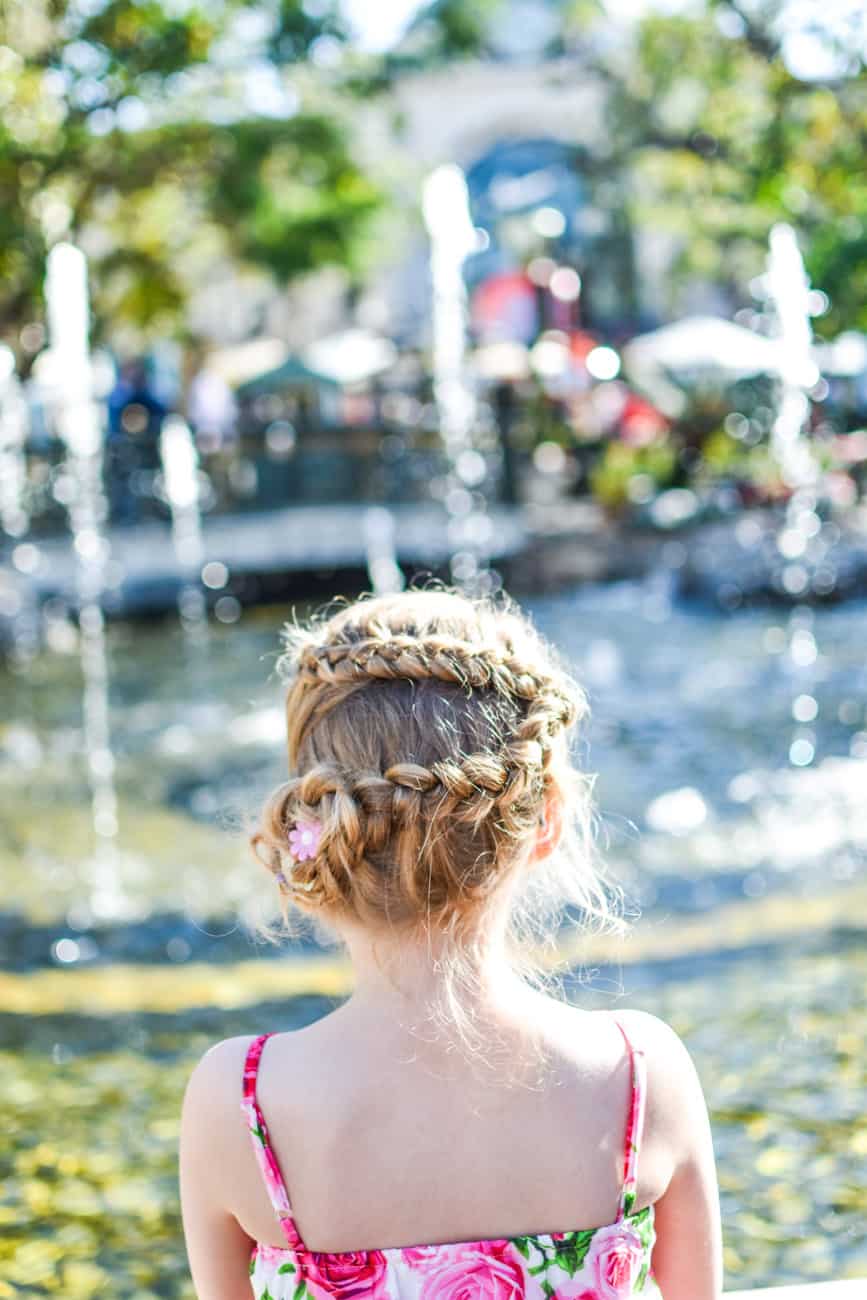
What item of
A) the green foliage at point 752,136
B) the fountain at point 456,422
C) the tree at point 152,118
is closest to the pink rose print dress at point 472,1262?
the fountain at point 456,422

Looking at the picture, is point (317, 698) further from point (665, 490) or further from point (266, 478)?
point (266, 478)

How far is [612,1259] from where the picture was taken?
1.64 meters

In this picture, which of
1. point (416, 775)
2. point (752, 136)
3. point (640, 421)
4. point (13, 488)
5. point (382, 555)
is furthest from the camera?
point (640, 421)

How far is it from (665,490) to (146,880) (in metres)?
12.8

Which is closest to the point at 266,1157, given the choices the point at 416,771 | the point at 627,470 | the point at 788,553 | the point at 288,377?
the point at 416,771

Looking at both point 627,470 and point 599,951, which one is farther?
point 627,470

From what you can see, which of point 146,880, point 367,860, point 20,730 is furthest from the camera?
point 20,730

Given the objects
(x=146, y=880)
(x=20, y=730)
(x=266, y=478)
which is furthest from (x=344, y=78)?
(x=146, y=880)

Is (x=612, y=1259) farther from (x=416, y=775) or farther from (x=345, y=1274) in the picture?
(x=416, y=775)

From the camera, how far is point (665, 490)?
18.1 metres

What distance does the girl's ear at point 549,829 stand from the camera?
1.70 m

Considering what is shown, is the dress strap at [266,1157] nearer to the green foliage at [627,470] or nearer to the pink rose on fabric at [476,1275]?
the pink rose on fabric at [476,1275]

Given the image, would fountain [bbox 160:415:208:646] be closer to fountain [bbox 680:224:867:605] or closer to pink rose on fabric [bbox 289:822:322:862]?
fountain [bbox 680:224:867:605]

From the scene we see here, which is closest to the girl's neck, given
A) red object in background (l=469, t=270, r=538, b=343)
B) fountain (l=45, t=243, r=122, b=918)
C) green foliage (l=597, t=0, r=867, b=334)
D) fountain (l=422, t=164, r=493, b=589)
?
fountain (l=45, t=243, r=122, b=918)
